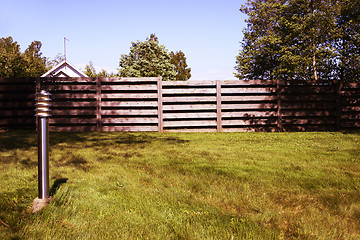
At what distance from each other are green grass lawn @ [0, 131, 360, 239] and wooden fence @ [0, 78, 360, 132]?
4.99 m

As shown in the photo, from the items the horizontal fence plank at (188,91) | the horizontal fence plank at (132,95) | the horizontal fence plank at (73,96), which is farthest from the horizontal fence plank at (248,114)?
the horizontal fence plank at (73,96)

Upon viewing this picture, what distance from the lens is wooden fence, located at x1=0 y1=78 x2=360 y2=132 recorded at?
9469 mm

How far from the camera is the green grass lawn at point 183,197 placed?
2.04 m

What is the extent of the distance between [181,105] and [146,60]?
28229 mm

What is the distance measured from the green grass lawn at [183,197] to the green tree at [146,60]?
31.9 metres

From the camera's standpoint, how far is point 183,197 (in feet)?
9.07

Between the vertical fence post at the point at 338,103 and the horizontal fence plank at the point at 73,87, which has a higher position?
the horizontal fence plank at the point at 73,87

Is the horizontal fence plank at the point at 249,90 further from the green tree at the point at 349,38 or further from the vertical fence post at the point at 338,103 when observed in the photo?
the green tree at the point at 349,38

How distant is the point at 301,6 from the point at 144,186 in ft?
50.8

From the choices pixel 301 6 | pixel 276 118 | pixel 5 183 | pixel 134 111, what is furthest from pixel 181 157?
pixel 301 6

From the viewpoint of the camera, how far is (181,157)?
15.9ft

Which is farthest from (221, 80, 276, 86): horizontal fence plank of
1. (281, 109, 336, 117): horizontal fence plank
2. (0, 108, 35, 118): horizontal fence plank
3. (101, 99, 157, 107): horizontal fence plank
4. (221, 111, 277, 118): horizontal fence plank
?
(0, 108, 35, 118): horizontal fence plank

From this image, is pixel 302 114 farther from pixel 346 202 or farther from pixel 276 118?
pixel 346 202

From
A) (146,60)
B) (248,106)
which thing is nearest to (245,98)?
(248,106)
